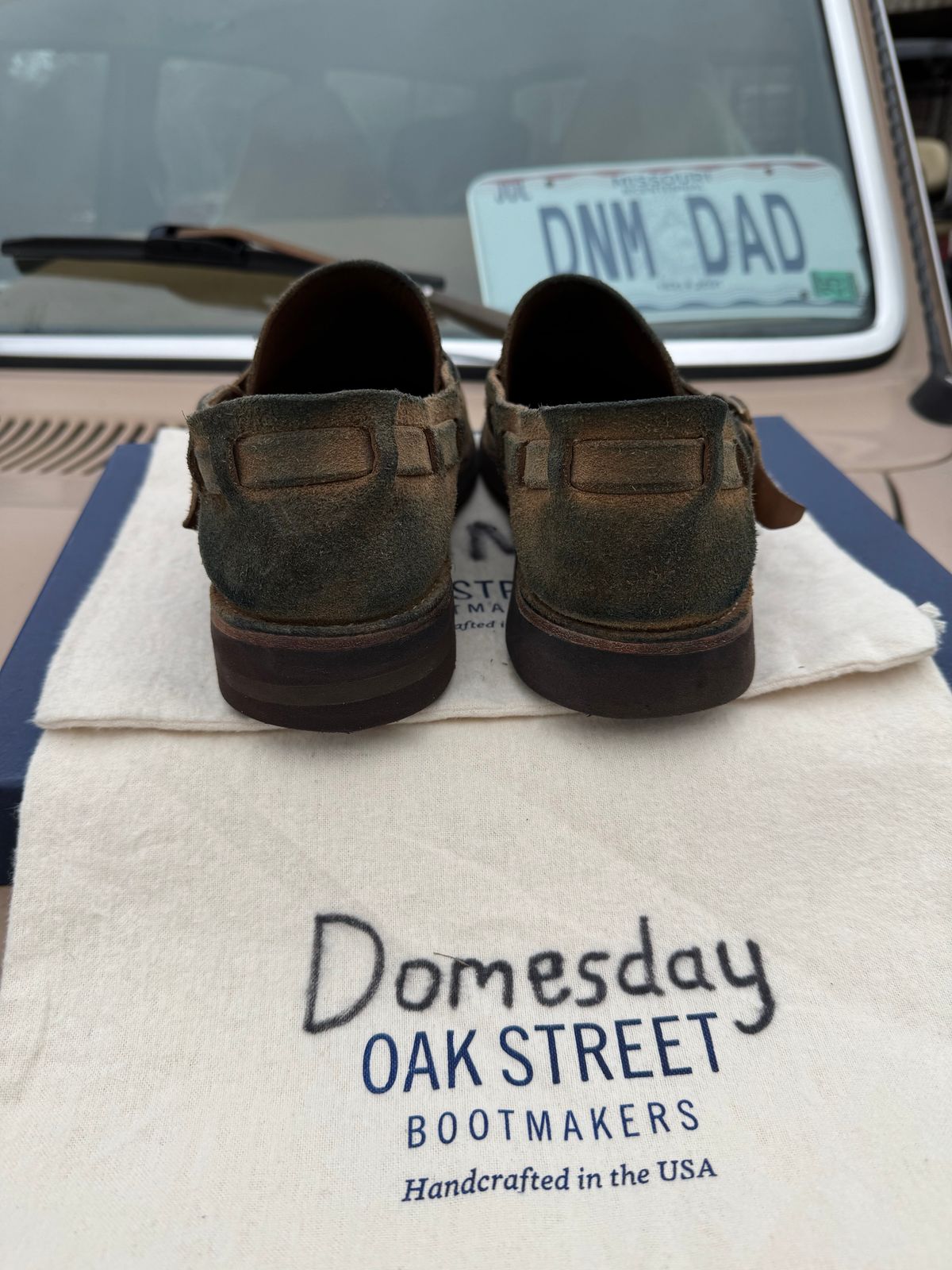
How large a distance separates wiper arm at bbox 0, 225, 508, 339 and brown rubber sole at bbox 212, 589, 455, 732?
62 centimetres

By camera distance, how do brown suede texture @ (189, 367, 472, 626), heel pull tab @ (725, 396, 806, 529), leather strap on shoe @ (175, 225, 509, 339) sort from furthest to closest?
leather strap on shoe @ (175, 225, 509, 339), heel pull tab @ (725, 396, 806, 529), brown suede texture @ (189, 367, 472, 626)

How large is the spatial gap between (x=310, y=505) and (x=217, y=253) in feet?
2.26

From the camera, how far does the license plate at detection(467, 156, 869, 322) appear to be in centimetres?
119

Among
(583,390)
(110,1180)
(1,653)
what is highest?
(583,390)

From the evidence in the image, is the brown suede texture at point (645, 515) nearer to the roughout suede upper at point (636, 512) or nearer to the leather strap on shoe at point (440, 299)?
the roughout suede upper at point (636, 512)

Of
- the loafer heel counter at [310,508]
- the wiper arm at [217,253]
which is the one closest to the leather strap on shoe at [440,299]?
the wiper arm at [217,253]

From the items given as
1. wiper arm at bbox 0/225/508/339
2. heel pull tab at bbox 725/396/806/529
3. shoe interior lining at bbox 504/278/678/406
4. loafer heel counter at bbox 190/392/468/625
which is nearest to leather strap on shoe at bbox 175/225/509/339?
wiper arm at bbox 0/225/508/339

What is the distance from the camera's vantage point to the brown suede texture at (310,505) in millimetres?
663

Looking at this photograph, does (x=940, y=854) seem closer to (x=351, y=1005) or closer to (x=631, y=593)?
(x=631, y=593)

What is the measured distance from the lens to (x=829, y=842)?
671 mm

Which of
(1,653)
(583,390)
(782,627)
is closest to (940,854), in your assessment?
(782,627)

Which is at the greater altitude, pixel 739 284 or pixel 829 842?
pixel 739 284

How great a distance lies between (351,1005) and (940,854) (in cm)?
46

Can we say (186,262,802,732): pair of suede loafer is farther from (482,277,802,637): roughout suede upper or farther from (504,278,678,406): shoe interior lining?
(504,278,678,406): shoe interior lining
